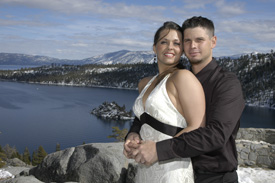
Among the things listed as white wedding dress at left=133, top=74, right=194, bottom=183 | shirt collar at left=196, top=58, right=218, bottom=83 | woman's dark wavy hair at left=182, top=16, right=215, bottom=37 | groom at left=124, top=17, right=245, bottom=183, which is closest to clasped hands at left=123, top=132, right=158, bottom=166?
groom at left=124, top=17, right=245, bottom=183

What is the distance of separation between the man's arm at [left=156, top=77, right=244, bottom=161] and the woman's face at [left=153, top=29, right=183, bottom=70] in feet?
1.83

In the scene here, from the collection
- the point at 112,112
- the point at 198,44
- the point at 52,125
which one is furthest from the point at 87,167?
the point at 112,112

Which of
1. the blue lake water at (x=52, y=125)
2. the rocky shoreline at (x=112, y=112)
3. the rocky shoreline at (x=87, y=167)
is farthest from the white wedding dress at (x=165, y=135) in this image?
the rocky shoreline at (x=112, y=112)

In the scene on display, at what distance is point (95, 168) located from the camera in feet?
24.3

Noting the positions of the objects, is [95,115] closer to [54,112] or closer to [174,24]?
[54,112]

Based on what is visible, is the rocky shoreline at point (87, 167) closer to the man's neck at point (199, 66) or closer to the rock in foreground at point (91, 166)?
the rock in foreground at point (91, 166)

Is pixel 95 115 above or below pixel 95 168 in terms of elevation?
below

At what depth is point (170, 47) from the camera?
2678mm

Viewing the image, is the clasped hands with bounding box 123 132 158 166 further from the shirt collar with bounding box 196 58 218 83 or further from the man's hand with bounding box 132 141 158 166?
the shirt collar with bounding box 196 58 218 83

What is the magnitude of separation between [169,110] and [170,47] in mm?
669

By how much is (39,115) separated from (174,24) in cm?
9881

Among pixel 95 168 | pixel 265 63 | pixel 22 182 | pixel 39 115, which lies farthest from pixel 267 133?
pixel 265 63

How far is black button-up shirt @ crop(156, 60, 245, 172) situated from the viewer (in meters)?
2.17

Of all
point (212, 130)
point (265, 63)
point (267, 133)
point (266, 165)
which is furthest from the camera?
point (265, 63)
